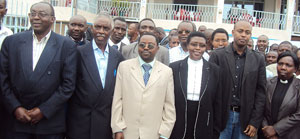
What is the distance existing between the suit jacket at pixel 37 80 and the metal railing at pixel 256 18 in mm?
14011

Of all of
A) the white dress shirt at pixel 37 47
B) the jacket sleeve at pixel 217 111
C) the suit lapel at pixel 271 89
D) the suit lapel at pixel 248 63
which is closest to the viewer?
the white dress shirt at pixel 37 47

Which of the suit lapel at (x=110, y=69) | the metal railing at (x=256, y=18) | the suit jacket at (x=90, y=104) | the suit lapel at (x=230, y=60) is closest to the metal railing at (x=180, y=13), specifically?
the metal railing at (x=256, y=18)

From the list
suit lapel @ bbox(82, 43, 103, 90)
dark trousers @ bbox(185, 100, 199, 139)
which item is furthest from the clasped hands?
dark trousers @ bbox(185, 100, 199, 139)

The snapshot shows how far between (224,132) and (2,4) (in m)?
3.23

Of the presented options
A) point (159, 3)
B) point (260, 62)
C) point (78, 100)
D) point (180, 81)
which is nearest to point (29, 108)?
point (78, 100)

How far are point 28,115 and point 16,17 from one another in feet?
13.7

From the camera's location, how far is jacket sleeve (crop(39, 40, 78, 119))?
114 inches

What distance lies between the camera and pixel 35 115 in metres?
2.86

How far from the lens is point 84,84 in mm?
3080

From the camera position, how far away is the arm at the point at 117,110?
9.84 ft

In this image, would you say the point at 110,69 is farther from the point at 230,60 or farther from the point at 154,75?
the point at 230,60

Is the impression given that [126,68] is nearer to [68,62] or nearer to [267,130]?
[68,62]

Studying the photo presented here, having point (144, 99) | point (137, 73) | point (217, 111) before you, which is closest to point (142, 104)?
point (144, 99)

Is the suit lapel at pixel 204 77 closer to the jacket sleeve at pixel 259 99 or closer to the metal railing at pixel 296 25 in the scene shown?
the jacket sleeve at pixel 259 99
